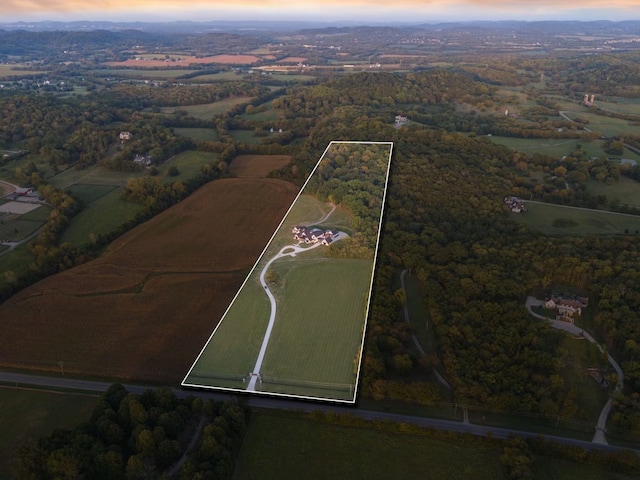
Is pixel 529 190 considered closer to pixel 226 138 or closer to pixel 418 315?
pixel 418 315

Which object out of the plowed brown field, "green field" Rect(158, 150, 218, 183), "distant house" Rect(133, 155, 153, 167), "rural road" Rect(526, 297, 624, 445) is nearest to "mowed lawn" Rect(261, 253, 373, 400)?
the plowed brown field

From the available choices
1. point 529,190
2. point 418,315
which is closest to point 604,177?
point 529,190

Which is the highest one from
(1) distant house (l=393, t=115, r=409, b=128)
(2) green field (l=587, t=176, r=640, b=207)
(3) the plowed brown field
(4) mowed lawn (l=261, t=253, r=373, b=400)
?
(4) mowed lawn (l=261, t=253, r=373, b=400)

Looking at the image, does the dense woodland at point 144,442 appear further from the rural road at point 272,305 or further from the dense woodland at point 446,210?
the dense woodland at point 446,210

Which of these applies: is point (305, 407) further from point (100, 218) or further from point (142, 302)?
point (100, 218)

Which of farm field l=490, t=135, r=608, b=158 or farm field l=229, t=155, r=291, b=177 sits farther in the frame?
farm field l=490, t=135, r=608, b=158

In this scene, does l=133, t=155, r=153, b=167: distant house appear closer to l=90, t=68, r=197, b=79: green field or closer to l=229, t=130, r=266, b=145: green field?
l=229, t=130, r=266, b=145: green field

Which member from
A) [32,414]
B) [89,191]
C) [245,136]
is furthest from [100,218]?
[245,136]
